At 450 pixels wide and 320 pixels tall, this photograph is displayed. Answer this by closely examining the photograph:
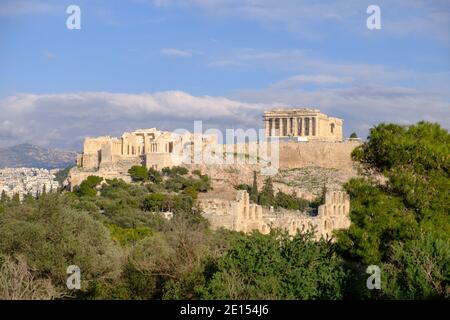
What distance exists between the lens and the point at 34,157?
142625 millimetres

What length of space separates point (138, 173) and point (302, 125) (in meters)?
29.6

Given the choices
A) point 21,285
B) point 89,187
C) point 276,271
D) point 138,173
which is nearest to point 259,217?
point 89,187

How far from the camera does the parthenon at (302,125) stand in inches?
3142

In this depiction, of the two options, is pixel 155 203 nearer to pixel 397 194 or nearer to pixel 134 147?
pixel 134 147

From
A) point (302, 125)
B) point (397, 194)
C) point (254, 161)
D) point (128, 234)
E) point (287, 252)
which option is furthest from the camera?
point (302, 125)

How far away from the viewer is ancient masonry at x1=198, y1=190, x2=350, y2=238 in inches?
1596

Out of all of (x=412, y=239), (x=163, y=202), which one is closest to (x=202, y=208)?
(x=163, y=202)

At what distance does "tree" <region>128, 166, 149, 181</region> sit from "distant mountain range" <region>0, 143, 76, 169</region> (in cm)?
6763

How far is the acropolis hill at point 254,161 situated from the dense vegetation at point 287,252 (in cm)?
1962

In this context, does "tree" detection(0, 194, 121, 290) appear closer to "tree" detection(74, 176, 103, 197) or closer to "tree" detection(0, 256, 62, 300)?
"tree" detection(0, 256, 62, 300)

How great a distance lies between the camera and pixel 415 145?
1881 centimetres

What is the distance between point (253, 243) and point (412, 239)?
3221 mm

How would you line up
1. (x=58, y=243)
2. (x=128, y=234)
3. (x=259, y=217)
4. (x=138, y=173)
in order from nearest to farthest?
(x=58, y=243) < (x=128, y=234) < (x=259, y=217) < (x=138, y=173)
